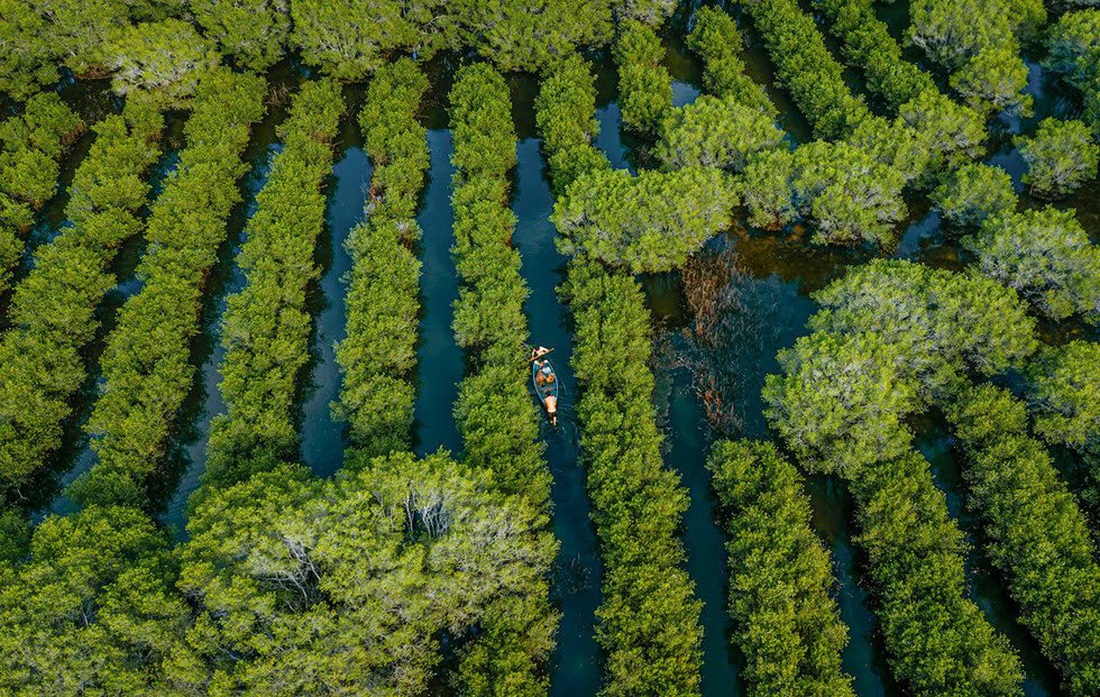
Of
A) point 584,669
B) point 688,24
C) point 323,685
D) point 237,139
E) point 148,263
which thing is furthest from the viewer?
point 688,24

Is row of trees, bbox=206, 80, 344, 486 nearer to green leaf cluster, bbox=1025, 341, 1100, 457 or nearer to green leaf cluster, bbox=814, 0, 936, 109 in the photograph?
green leaf cluster, bbox=1025, 341, 1100, 457

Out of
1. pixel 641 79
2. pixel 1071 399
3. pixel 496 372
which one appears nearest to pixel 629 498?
pixel 496 372

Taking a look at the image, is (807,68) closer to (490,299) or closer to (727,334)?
(727,334)

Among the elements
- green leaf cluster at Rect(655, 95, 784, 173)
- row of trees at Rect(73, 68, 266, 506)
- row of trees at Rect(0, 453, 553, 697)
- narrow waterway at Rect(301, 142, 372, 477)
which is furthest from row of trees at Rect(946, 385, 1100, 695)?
row of trees at Rect(73, 68, 266, 506)

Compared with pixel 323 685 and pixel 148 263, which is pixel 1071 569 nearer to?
pixel 323 685

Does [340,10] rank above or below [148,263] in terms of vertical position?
above

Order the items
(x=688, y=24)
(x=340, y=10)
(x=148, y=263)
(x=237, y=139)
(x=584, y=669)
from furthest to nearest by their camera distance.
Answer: (x=688, y=24), (x=340, y=10), (x=237, y=139), (x=148, y=263), (x=584, y=669)

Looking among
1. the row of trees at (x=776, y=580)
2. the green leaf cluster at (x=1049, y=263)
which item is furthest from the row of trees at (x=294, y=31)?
the row of trees at (x=776, y=580)

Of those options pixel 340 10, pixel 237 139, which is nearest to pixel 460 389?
pixel 237 139
